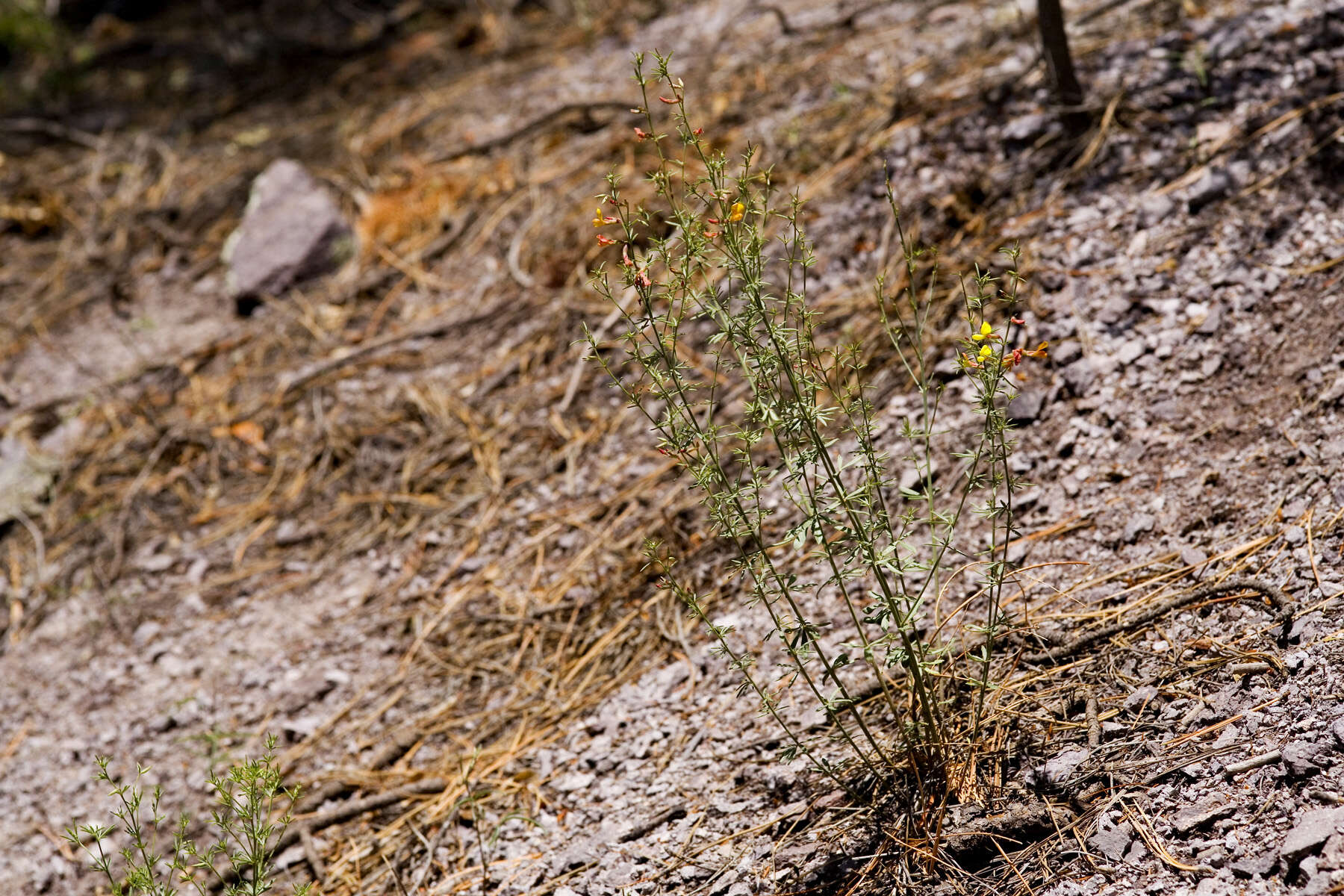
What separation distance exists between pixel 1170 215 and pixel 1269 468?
1042mm

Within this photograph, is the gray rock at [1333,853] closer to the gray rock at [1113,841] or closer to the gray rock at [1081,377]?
the gray rock at [1113,841]

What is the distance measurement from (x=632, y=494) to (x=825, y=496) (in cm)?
108

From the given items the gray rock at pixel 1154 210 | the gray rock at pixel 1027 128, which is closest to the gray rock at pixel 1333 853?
the gray rock at pixel 1154 210

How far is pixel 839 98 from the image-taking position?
13.7 ft

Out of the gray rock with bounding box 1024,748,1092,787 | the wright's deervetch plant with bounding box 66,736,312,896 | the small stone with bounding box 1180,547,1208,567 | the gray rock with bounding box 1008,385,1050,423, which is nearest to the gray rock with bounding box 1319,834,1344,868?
the gray rock with bounding box 1024,748,1092,787

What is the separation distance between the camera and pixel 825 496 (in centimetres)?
224

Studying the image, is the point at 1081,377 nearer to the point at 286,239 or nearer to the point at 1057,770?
the point at 1057,770

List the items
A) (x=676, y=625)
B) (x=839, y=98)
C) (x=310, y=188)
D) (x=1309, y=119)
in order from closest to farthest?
1. (x=676, y=625)
2. (x=1309, y=119)
3. (x=839, y=98)
4. (x=310, y=188)

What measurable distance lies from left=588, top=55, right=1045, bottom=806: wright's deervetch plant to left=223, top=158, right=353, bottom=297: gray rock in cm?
285

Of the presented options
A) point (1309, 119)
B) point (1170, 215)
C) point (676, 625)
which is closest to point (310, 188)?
point (676, 625)

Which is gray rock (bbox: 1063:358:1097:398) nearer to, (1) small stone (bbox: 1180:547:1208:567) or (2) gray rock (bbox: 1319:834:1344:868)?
(1) small stone (bbox: 1180:547:1208:567)

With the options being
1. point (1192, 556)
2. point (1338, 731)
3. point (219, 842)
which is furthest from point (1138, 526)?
point (219, 842)

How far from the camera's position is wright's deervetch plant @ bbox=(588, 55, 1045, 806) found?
1.71m

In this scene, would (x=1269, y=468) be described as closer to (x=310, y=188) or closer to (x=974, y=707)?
(x=974, y=707)
